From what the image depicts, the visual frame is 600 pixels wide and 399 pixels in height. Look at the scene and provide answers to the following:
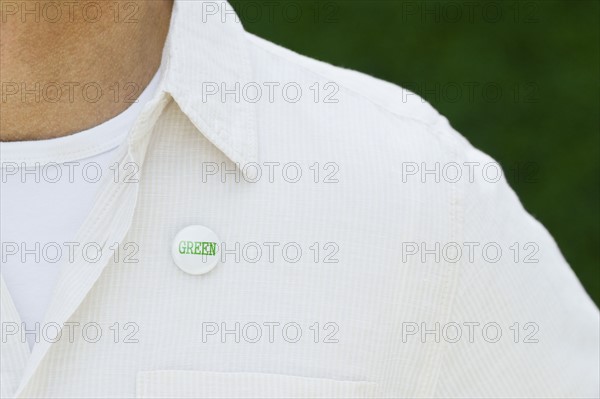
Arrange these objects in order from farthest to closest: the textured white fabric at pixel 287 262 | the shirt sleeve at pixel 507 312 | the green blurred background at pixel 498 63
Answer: the green blurred background at pixel 498 63
the shirt sleeve at pixel 507 312
the textured white fabric at pixel 287 262

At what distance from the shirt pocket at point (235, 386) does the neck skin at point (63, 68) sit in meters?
0.35

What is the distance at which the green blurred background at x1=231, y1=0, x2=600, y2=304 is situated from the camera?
13.5 feet

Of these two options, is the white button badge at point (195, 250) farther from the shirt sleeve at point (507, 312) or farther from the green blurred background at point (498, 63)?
the green blurred background at point (498, 63)

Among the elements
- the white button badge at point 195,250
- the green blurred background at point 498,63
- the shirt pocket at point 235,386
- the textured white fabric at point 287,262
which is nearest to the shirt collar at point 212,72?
the textured white fabric at point 287,262

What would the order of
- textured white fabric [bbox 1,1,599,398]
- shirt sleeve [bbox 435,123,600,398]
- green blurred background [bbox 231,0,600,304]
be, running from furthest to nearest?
green blurred background [bbox 231,0,600,304] → shirt sleeve [bbox 435,123,600,398] → textured white fabric [bbox 1,1,599,398]

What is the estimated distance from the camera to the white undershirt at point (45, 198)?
→ 1627 millimetres

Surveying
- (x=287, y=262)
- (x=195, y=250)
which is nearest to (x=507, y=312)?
(x=287, y=262)

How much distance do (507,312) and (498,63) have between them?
263cm

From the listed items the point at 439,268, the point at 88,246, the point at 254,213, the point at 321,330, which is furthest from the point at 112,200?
the point at 439,268

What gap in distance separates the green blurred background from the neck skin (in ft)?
7.92

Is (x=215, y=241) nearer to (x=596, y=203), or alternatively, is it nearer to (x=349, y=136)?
(x=349, y=136)

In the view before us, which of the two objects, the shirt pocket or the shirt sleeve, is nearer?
the shirt pocket

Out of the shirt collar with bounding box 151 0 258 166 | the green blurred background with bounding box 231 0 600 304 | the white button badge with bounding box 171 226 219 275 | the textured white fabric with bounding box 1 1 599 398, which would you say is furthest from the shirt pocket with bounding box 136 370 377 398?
the green blurred background with bounding box 231 0 600 304

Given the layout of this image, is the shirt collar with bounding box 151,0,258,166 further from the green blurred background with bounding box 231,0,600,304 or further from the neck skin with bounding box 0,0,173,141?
the green blurred background with bounding box 231,0,600,304
